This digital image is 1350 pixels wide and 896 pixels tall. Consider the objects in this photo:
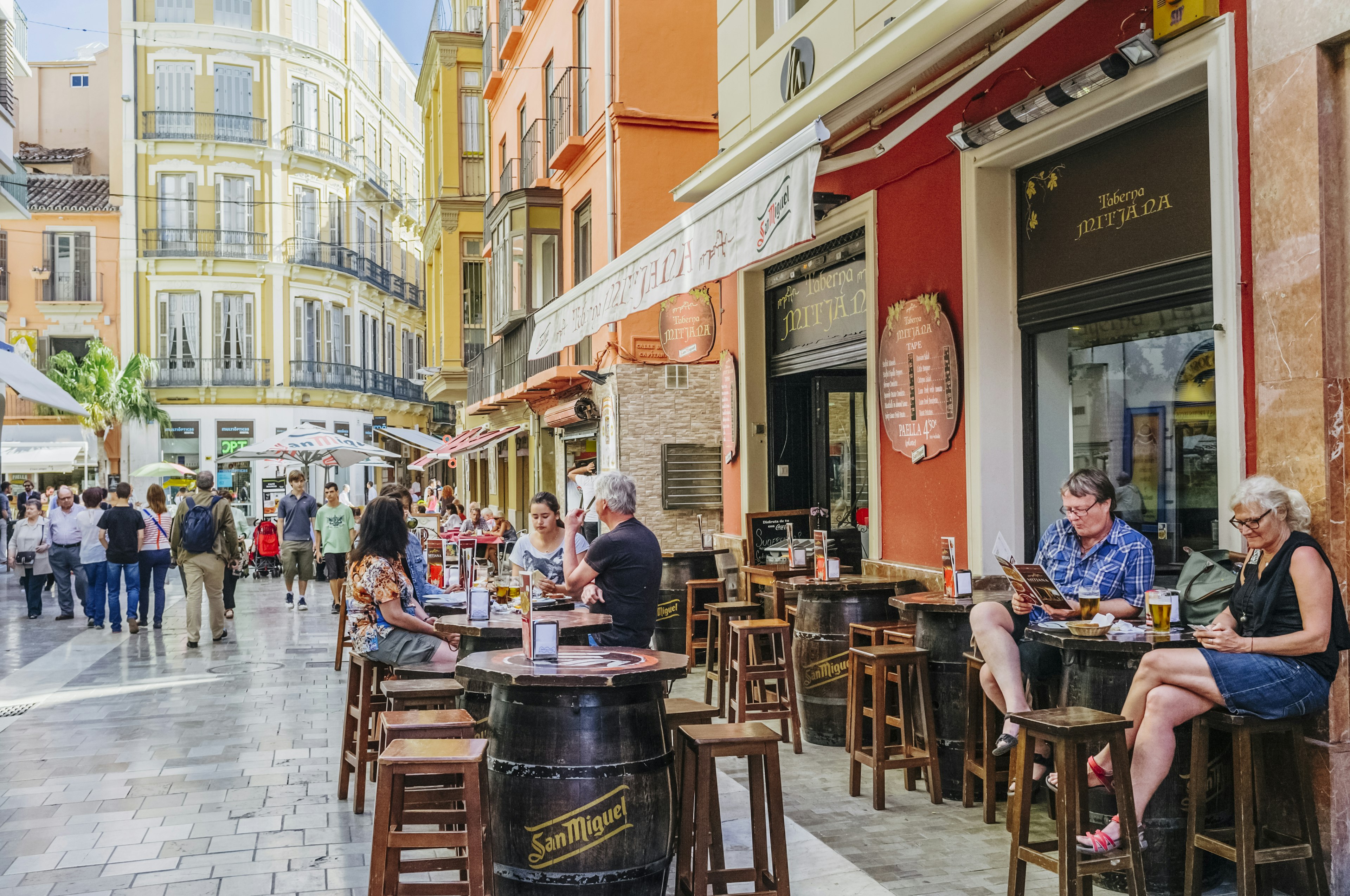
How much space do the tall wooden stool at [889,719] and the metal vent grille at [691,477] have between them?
656cm

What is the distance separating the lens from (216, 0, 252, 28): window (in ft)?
115

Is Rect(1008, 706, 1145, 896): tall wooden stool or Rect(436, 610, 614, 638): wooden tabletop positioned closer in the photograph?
Rect(1008, 706, 1145, 896): tall wooden stool

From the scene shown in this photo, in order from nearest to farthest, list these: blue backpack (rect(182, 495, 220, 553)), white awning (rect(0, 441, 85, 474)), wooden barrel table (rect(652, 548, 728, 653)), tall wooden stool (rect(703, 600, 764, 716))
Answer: tall wooden stool (rect(703, 600, 764, 716))
wooden barrel table (rect(652, 548, 728, 653))
blue backpack (rect(182, 495, 220, 553))
white awning (rect(0, 441, 85, 474))

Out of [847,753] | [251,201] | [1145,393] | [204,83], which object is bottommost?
[847,753]

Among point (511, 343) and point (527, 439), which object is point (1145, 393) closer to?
point (511, 343)

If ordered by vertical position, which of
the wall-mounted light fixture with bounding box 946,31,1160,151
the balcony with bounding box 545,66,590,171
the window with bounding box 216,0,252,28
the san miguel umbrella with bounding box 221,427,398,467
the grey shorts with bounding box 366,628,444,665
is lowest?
the grey shorts with bounding box 366,628,444,665

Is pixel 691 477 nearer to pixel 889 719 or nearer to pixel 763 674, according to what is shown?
pixel 763 674

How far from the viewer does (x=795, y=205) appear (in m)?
6.00

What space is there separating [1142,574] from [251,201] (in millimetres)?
35167

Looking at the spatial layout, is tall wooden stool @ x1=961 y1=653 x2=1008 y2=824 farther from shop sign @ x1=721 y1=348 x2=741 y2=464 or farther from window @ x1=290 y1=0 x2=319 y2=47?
window @ x1=290 y1=0 x2=319 y2=47

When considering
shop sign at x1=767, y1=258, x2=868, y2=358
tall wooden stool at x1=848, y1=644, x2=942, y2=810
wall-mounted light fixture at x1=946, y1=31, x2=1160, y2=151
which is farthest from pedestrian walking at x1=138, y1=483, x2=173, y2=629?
wall-mounted light fixture at x1=946, y1=31, x2=1160, y2=151

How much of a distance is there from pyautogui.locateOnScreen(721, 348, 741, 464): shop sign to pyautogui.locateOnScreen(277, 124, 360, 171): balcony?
28816mm

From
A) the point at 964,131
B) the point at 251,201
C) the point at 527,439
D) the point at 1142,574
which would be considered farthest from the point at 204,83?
the point at 1142,574

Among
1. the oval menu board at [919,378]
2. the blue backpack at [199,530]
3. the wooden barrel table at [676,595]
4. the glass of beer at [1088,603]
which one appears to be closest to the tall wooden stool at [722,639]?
the wooden barrel table at [676,595]
